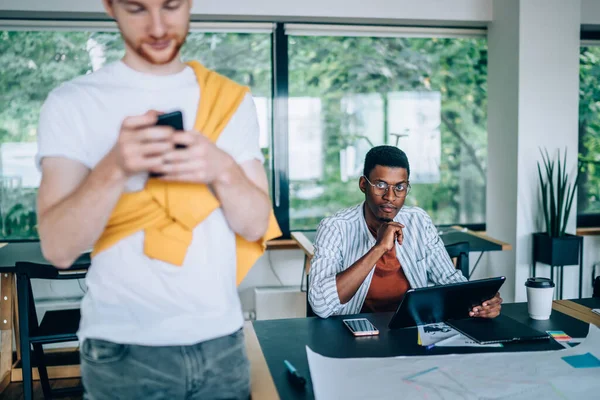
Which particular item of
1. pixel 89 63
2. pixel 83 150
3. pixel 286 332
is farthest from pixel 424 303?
pixel 89 63

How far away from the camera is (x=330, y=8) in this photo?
157 inches

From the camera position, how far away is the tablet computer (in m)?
1.58

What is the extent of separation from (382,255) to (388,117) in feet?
7.92

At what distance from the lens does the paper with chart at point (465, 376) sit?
4.00 feet

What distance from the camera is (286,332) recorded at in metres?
1.65

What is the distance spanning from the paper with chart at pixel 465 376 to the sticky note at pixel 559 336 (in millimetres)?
78

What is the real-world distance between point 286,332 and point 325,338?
0.13 m

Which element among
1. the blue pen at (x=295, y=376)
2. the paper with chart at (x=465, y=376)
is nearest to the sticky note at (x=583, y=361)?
the paper with chart at (x=465, y=376)

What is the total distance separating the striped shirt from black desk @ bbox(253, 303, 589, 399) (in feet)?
1.32

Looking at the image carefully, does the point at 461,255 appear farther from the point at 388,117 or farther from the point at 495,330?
the point at 388,117

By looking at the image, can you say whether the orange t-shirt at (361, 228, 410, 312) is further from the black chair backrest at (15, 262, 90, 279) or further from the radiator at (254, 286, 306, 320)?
the radiator at (254, 286, 306, 320)

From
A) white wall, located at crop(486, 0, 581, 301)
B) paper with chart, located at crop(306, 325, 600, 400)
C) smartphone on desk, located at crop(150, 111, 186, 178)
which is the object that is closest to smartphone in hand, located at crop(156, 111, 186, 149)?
smartphone on desk, located at crop(150, 111, 186, 178)

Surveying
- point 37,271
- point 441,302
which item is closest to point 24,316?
point 37,271

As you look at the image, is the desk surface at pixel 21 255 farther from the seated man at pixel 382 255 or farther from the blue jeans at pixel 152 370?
the blue jeans at pixel 152 370
